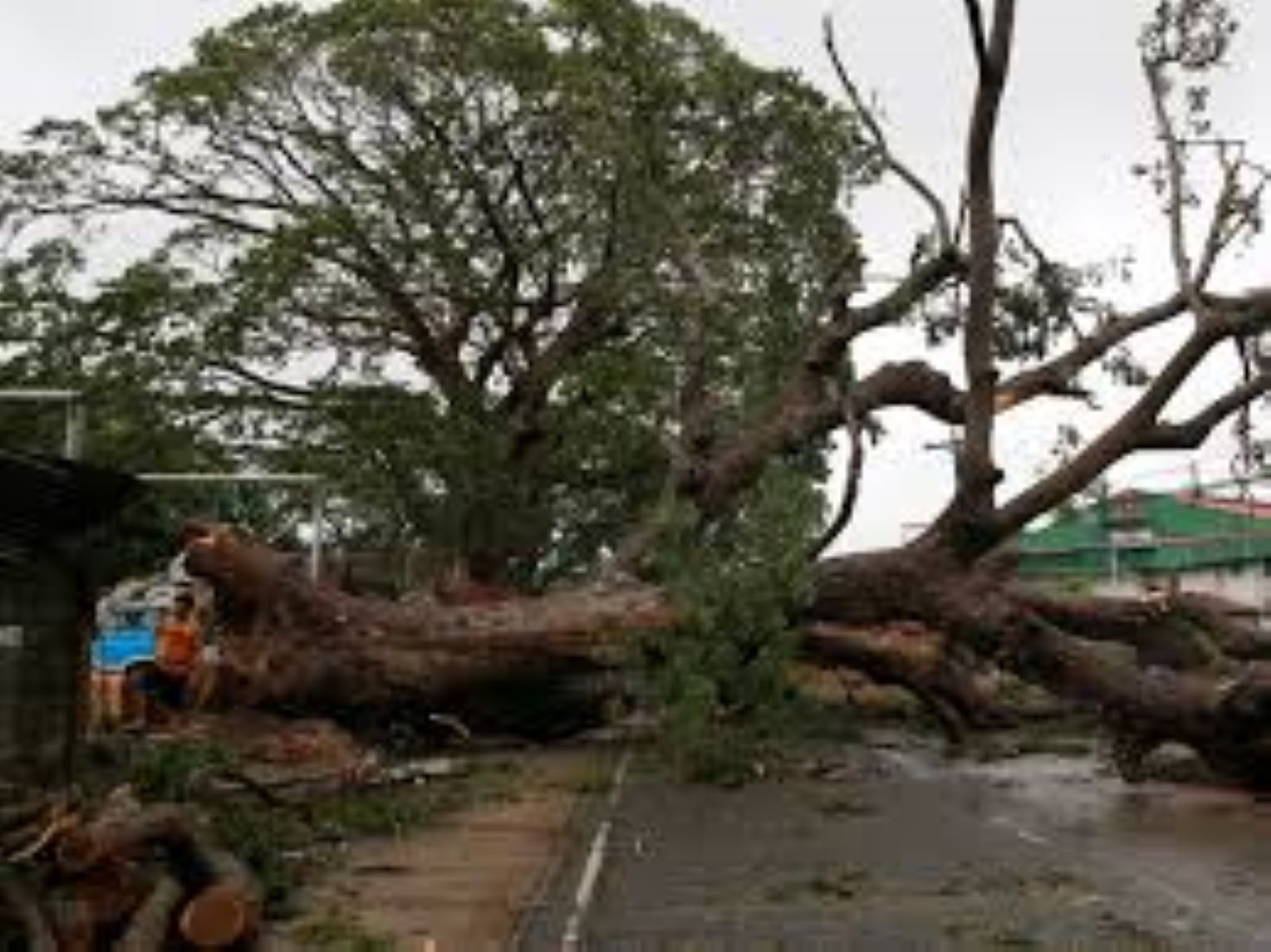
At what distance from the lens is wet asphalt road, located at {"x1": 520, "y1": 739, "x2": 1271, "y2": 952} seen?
9.08 m

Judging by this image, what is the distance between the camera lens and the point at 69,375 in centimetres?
2791

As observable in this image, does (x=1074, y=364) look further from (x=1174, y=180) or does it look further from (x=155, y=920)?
(x=155, y=920)

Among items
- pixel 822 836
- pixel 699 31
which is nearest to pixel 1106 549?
pixel 699 31

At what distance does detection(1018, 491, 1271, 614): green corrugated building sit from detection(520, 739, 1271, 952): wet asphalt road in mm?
34498

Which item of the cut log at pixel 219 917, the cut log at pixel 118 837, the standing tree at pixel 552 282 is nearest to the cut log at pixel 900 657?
the standing tree at pixel 552 282

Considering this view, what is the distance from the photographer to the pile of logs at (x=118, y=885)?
27.9ft

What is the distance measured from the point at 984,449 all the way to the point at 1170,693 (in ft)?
8.77

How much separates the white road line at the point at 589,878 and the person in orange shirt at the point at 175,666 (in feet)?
17.7

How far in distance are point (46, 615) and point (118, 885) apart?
5387 mm

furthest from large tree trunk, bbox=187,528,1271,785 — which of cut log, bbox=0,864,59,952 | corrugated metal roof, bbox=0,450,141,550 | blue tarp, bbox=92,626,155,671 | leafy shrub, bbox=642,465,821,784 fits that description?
cut log, bbox=0,864,59,952

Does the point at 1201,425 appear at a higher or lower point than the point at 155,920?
higher

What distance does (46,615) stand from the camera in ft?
46.0

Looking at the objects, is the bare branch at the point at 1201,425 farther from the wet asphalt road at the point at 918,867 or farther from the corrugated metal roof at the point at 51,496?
the corrugated metal roof at the point at 51,496

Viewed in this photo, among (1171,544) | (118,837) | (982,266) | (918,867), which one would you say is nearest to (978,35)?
(982,266)
